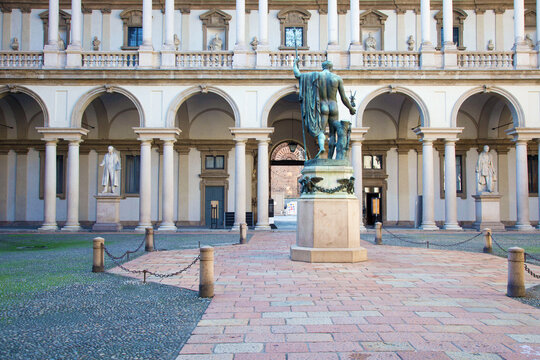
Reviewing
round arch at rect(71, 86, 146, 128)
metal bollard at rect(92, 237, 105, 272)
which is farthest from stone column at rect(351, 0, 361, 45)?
metal bollard at rect(92, 237, 105, 272)

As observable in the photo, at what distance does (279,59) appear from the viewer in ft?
72.4

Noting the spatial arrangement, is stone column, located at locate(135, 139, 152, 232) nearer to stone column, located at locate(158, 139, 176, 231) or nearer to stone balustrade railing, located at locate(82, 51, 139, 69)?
stone column, located at locate(158, 139, 176, 231)

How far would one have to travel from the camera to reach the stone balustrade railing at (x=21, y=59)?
72.4 feet

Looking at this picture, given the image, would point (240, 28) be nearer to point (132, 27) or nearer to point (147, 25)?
point (147, 25)

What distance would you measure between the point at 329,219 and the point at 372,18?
19.2 m

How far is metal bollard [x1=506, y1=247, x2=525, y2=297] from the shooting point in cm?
705

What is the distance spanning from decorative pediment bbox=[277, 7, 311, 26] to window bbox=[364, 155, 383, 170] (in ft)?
27.3

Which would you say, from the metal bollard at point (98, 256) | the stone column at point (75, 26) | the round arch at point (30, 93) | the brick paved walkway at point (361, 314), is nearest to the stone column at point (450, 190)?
the brick paved walkway at point (361, 314)

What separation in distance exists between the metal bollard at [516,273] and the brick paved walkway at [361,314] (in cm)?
20

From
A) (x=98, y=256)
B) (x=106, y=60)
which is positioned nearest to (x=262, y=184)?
(x=106, y=60)

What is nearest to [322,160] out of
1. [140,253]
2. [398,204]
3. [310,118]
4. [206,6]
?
[310,118]

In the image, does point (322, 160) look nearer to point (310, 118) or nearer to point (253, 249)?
point (310, 118)

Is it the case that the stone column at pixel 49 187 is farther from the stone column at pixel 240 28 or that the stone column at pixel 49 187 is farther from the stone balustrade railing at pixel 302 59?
the stone balustrade railing at pixel 302 59

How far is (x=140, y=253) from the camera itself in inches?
512
